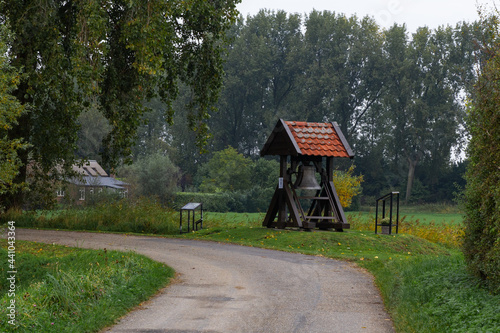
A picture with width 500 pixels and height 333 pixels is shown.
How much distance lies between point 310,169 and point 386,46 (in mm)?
47607

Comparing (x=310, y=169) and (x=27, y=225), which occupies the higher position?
(x=310, y=169)

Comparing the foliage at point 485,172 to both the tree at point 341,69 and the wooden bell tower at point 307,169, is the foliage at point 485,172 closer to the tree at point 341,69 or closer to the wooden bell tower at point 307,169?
the wooden bell tower at point 307,169

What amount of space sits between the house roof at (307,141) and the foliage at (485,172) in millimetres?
10725

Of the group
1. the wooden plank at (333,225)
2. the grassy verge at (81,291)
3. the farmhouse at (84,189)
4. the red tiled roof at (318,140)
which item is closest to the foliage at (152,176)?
the farmhouse at (84,189)

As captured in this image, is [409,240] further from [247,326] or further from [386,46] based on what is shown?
[386,46]

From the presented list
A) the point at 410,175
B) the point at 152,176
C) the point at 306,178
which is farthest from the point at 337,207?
the point at 410,175

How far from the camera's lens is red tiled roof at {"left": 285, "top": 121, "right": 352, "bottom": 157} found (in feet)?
66.5

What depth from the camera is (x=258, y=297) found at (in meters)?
9.23

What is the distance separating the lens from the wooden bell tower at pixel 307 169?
65.9 ft

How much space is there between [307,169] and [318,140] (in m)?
1.33

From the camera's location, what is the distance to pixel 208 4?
20.0 meters

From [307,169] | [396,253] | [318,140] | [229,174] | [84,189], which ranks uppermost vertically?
[318,140]

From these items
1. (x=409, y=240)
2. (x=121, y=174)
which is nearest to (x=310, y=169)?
(x=409, y=240)

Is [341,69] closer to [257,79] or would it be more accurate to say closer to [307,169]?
[257,79]
